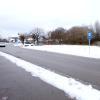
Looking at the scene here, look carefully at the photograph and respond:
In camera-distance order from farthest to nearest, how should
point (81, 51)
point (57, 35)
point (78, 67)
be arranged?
point (57, 35)
point (81, 51)
point (78, 67)

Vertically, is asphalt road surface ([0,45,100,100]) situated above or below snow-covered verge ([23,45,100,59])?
above

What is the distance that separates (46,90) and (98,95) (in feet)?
6.84

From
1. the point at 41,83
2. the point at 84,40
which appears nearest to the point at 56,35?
the point at 84,40

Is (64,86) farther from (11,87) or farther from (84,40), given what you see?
(84,40)

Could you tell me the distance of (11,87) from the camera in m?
9.03

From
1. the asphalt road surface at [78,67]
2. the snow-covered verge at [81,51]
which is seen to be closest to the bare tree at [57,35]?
the snow-covered verge at [81,51]

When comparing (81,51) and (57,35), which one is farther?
(57,35)

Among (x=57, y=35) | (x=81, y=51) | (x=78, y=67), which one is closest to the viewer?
(x=78, y=67)

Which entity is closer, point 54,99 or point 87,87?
point 54,99

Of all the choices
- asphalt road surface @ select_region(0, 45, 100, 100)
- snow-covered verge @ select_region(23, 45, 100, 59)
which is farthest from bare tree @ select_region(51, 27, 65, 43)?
asphalt road surface @ select_region(0, 45, 100, 100)

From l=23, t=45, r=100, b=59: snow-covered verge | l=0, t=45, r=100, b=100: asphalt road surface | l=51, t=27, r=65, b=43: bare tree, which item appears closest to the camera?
l=0, t=45, r=100, b=100: asphalt road surface

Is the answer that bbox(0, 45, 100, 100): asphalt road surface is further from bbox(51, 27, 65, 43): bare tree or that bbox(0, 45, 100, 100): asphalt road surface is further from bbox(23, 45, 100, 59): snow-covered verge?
bbox(51, 27, 65, 43): bare tree

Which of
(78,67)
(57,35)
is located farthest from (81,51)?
(57,35)

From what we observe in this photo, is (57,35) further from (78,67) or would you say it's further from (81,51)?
(78,67)
